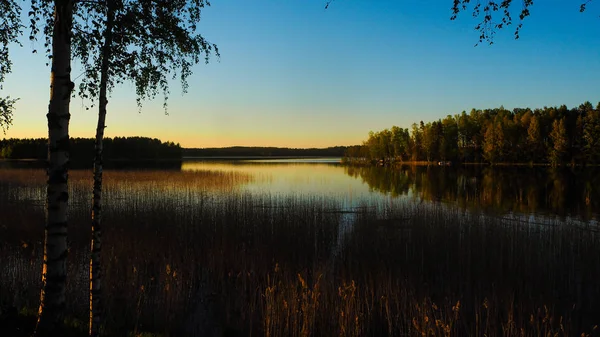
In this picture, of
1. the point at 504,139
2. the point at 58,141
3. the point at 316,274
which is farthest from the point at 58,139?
the point at 504,139

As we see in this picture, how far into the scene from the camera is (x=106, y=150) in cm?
11775

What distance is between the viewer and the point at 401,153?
134 meters

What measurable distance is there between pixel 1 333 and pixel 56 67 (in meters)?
3.60

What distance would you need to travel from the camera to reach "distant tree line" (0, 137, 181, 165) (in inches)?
4261

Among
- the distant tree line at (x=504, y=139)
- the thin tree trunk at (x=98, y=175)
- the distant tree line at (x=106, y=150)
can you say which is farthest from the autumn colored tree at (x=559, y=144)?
the distant tree line at (x=106, y=150)

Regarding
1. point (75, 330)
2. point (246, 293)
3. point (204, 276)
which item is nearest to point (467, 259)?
point (246, 293)

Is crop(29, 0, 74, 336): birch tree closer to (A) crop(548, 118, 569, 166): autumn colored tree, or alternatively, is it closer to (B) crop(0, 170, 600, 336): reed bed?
(B) crop(0, 170, 600, 336): reed bed

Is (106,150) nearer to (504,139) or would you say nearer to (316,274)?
(504,139)

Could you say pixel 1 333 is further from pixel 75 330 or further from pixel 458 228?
pixel 458 228

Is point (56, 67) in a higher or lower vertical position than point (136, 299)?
higher

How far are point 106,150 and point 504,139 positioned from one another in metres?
110

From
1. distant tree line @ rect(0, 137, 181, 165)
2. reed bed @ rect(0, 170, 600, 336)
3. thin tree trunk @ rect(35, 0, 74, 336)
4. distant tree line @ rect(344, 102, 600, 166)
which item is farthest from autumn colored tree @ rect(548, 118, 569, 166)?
distant tree line @ rect(0, 137, 181, 165)

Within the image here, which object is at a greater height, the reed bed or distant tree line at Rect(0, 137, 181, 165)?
distant tree line at Rect(0, 137, 181, 165)

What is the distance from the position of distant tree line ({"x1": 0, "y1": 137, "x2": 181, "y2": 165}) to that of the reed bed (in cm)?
8721
